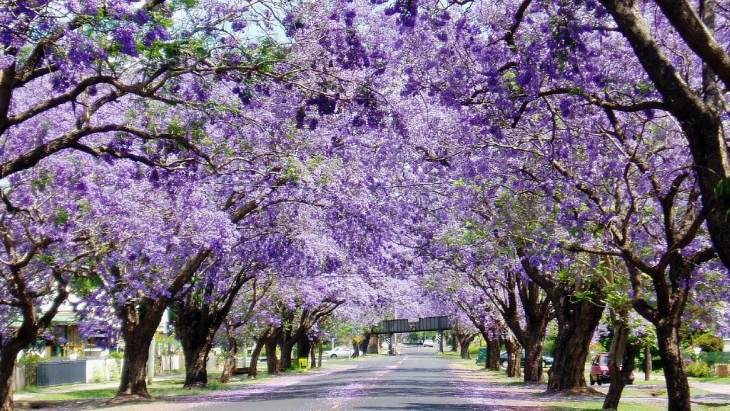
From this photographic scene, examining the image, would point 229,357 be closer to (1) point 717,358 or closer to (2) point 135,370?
(2) point 135,370

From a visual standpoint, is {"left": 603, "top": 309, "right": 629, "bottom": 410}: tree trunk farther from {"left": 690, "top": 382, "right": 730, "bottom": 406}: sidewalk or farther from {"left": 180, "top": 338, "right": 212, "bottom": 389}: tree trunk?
{"left": 180, "top": 338, "right": 212, "bottom": 389}: tree trunk

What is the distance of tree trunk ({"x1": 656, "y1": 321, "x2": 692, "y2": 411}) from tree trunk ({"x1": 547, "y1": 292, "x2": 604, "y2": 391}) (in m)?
11.1

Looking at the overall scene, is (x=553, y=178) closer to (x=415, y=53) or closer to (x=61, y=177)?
(x=415, y=53)

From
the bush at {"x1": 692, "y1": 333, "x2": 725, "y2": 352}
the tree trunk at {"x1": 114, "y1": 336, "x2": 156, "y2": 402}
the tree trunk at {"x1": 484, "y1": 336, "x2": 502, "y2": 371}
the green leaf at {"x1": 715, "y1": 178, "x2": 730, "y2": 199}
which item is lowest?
the tree trunk at {"x1": 484, "y1": 336, "x2": 502, "y2": 371}

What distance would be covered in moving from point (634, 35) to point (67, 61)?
661 centimetres

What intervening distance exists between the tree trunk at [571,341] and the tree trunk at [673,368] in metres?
11.1

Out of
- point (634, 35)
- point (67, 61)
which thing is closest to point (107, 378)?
point (67, 61)

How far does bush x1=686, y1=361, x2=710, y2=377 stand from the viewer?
41875 mm

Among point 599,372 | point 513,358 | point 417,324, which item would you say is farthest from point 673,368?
point 417,324

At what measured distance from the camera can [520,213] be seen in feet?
65.2

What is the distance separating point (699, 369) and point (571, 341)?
17045 mm

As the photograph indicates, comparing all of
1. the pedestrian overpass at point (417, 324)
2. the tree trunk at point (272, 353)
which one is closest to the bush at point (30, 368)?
the tree trunk at point (272, 353)

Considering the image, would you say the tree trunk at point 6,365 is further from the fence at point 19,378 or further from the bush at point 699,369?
the bush at point 699,369

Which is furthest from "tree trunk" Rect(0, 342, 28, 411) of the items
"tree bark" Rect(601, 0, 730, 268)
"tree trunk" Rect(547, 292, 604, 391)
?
"tree bark" Rect(601, 0, 730, 268)
